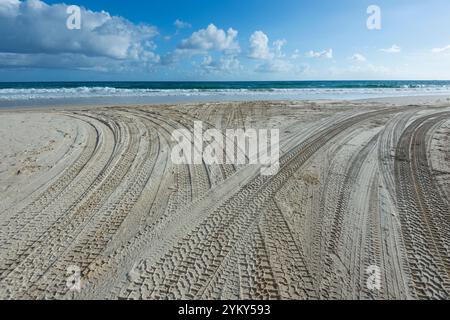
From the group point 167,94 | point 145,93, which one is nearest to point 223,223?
point 167,94

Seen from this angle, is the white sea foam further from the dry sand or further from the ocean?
the dry sand

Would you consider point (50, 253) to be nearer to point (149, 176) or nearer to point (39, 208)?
point (39, 208)

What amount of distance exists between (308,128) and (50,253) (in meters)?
7.72

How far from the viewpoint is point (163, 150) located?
6.61m

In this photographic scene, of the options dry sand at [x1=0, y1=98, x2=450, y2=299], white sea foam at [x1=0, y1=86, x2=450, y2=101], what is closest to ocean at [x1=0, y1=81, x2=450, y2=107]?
white sea foam at [x1=0, y1=86, x2=450, y2=101]

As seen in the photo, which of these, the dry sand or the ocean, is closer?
the dry sand

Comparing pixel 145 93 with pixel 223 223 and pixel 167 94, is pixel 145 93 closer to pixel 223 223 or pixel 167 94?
pixel 167 94

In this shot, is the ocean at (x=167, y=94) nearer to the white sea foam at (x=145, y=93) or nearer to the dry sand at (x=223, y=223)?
the white sea foam at (x=145, y=93)

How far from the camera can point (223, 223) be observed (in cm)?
368

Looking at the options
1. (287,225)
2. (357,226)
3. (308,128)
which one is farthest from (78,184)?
(308,128)

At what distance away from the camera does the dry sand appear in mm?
2691

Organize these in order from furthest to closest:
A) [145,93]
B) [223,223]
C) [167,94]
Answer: [145,93]
[167,94]
[223,223]

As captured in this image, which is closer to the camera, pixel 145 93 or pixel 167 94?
pixel 167 94

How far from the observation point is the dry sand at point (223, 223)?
8.83 ft
